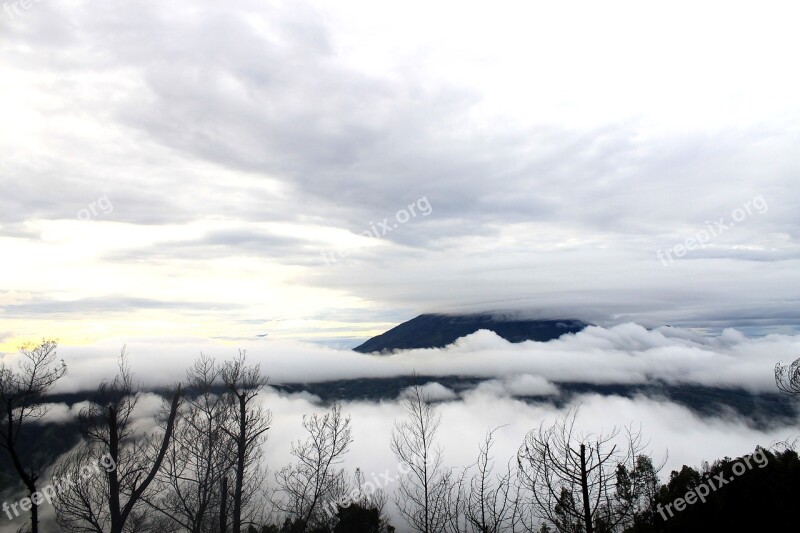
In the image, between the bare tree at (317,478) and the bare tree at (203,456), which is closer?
the bare tree at (203,456)

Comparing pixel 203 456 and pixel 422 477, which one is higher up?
pixel 203 456

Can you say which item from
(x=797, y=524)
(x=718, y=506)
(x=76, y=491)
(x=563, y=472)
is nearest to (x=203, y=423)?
(x=76, y=491)

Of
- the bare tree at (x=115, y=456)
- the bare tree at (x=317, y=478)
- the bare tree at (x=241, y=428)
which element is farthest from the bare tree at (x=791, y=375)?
the bare tree at (x=115, y=456)

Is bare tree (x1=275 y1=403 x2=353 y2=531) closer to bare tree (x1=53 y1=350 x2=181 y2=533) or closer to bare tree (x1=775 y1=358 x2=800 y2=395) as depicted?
bare tree (x1=53 y1=350 x2=181 y2=533)

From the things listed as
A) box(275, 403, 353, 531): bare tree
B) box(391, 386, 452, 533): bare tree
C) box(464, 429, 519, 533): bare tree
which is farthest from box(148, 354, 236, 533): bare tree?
box(464, 429, 519, 533): bare tree

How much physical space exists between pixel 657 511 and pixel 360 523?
62.6 feet

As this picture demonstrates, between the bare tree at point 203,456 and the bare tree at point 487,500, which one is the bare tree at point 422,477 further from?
the bare tree at point 203,456

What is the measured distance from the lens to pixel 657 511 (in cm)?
2514

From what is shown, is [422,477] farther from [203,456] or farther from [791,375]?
[791,375]

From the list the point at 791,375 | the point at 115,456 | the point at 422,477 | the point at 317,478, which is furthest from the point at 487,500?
the point at 791,375

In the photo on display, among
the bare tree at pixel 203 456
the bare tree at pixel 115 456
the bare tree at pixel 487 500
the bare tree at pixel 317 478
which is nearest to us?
the bare tree at pixel 487 500

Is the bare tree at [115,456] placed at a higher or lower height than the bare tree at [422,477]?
higher

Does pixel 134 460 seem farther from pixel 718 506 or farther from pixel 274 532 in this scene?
pixel 718 506

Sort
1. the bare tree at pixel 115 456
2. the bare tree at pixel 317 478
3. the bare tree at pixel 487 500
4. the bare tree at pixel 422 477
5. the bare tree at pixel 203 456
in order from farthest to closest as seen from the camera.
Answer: the bare tree at pixel 317 478 < the bare tree at pixel 203 456 < the bare tree at pixel 422 477 < the bare tree at pixel 115 456 < the bare tree at pixel 487 500
